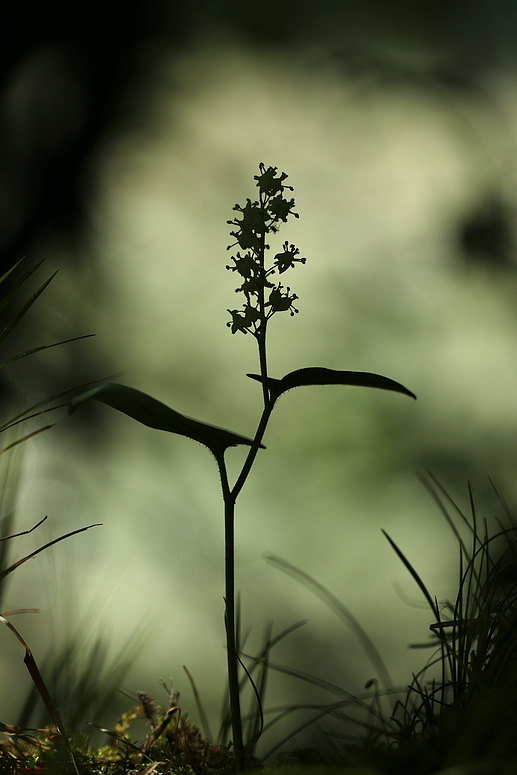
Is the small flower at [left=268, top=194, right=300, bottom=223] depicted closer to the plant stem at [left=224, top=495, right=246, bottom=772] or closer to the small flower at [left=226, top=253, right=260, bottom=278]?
the small flower at [left=226, top=253, right=260, bottom=278]

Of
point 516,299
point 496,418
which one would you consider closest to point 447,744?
point 496,418

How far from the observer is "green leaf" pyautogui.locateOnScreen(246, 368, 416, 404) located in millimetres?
349

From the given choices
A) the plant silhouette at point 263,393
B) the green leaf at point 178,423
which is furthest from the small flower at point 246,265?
the green leaf at point 178,423

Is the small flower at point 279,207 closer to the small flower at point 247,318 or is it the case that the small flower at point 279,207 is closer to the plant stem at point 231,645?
the small flower at point 247,318

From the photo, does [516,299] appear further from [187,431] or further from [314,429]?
[187,431]

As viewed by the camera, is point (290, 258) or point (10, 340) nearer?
point (290, 258)

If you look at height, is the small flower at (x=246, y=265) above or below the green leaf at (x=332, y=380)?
above

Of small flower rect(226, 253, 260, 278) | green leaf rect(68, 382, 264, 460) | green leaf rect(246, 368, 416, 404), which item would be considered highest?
small flower rect(226, 253, 260, 278)

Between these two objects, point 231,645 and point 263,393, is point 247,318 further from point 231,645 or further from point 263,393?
point 231,645

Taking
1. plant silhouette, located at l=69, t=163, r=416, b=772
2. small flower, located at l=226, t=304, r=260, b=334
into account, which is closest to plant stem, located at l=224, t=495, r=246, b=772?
plant silhouette, located at l=69, t=163, r=416, b=772

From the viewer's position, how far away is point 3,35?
4.23 ft

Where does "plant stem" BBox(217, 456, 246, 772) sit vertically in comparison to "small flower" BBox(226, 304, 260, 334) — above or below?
below

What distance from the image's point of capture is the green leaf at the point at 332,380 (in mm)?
349

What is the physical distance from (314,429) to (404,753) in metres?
1.14
